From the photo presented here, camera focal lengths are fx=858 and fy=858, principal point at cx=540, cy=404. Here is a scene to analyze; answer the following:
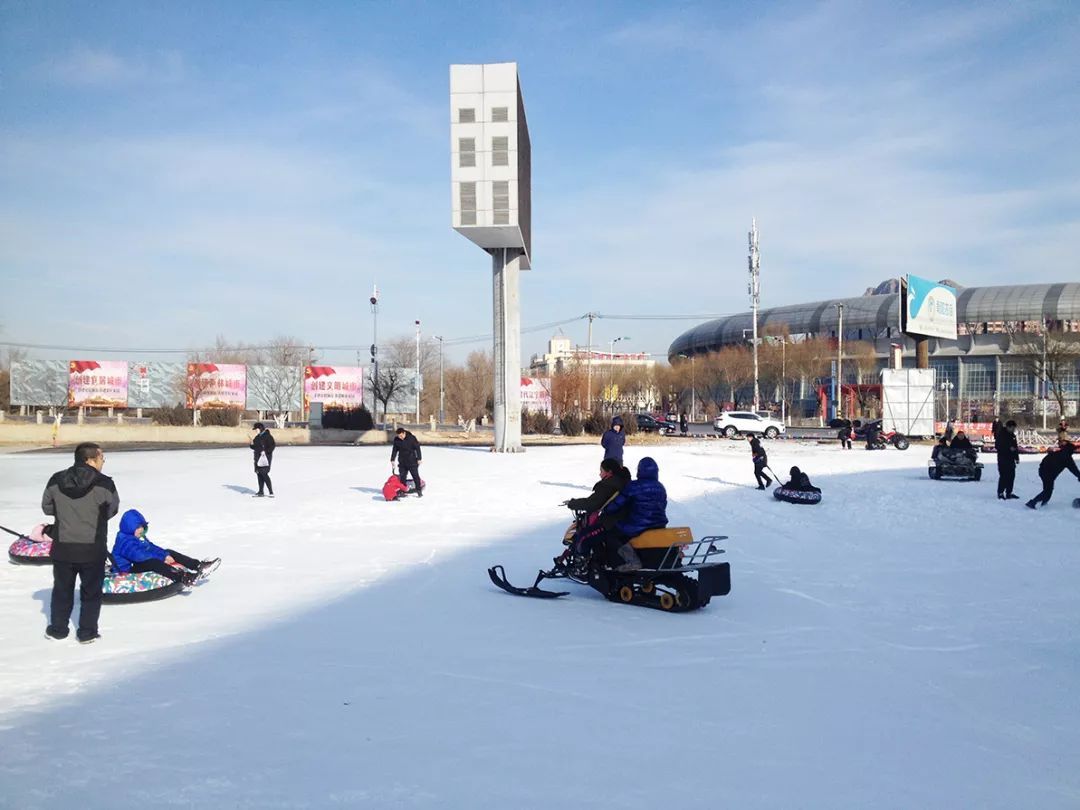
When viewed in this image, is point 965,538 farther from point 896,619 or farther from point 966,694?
point 966,694

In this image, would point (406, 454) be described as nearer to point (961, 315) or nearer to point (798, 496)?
point (798, 496)

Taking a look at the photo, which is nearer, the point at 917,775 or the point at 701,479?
the point at 917,775

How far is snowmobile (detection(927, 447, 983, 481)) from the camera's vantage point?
21.9 m

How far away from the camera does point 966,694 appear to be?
6.14 m

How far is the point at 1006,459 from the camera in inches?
704

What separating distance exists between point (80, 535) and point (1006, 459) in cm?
1731

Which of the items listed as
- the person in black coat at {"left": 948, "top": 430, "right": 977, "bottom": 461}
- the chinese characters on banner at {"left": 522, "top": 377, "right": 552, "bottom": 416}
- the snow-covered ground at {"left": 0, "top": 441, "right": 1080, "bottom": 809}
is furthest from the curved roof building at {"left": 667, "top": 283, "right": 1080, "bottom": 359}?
the snow-covered ground at {"left": 0, "top": 441, "right": 1080, "bottom": 809}

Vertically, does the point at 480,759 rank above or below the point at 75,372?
below

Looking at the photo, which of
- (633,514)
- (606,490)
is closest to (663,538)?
(633,514)

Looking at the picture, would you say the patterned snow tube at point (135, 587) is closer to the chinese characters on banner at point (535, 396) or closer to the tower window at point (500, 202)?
the tower window at point (500, 202)

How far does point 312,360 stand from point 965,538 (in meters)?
75.4

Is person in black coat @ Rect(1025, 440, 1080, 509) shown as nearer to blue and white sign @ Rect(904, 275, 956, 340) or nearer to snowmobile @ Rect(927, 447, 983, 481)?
snowmobile @ Rect(927, 447, 983, 481)

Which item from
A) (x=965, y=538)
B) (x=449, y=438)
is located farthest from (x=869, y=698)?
(x=449, y=438)

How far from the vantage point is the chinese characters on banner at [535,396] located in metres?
64.4
